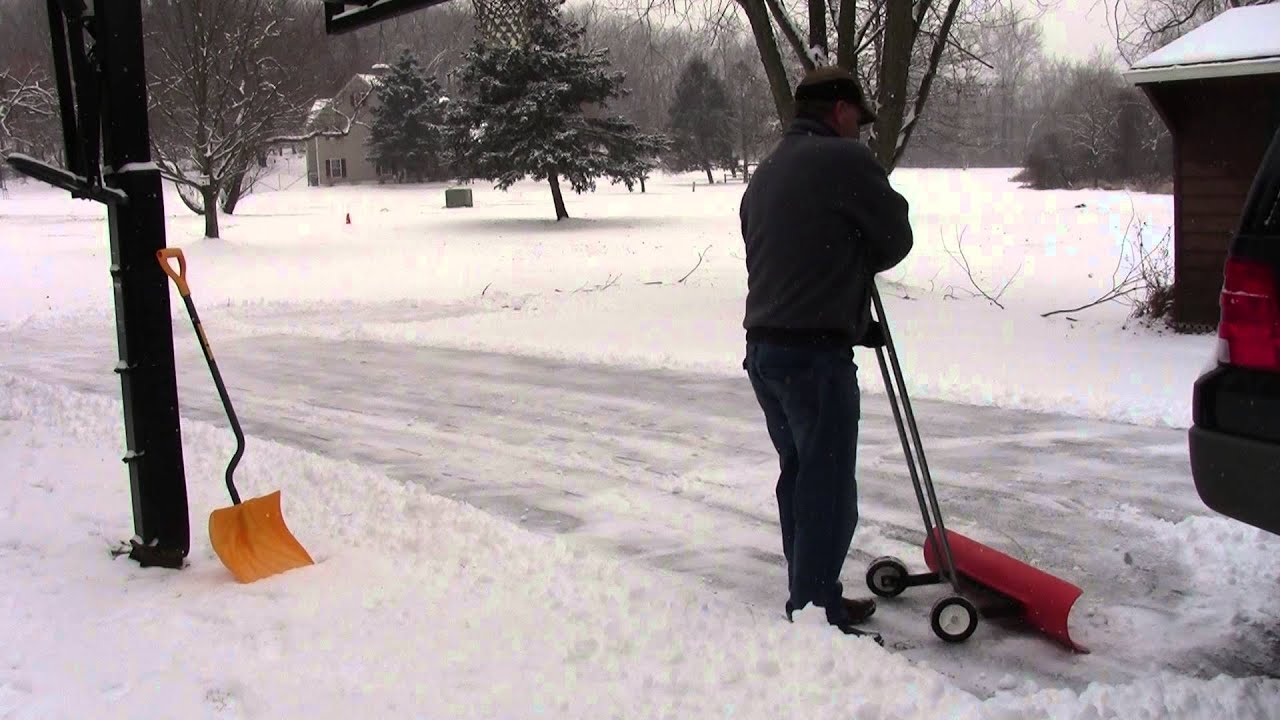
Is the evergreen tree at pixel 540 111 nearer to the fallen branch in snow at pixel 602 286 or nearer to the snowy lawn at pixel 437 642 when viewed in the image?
the fallen branch in snow at pixel 602 286

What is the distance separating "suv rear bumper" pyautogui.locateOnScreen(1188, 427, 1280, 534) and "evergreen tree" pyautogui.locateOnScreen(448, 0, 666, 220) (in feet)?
98.3

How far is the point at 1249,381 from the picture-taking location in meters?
3.02

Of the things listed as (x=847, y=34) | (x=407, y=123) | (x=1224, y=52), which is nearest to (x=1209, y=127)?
(x=1224, y=52)

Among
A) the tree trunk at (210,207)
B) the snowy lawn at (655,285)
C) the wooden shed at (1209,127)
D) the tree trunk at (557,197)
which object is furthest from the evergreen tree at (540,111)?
the wooden shed at (1209,127)

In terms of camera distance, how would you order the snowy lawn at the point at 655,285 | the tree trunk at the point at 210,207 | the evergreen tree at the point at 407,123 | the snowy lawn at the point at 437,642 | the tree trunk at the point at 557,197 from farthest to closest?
the evergreen tree at the point at 407,123
the tree trunk at the point at 557,197
the tree trunk at the point at 210,207
the snowy lawn at the point at 655,285
the snowy lawn at the point at 437,642

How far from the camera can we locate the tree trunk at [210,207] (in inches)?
1000

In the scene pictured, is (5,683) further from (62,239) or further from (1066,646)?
(62,239)

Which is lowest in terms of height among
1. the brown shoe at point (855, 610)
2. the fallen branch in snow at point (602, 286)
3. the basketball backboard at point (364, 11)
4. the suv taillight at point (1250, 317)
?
the brown shoe at point (855, 610)

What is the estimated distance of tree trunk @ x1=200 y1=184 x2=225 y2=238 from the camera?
25.4 metres

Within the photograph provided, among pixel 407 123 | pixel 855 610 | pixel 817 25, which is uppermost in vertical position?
pixel 407 123

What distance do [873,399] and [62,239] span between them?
1073 inches

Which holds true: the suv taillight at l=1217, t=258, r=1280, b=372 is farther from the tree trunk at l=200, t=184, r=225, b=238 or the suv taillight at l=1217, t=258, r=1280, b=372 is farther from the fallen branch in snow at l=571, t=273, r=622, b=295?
the tree trunk at l=200, t=184, r=225, b=238

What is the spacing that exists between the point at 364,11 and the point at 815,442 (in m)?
3.70

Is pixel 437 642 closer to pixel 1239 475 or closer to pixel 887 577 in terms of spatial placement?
pixel 887 577
